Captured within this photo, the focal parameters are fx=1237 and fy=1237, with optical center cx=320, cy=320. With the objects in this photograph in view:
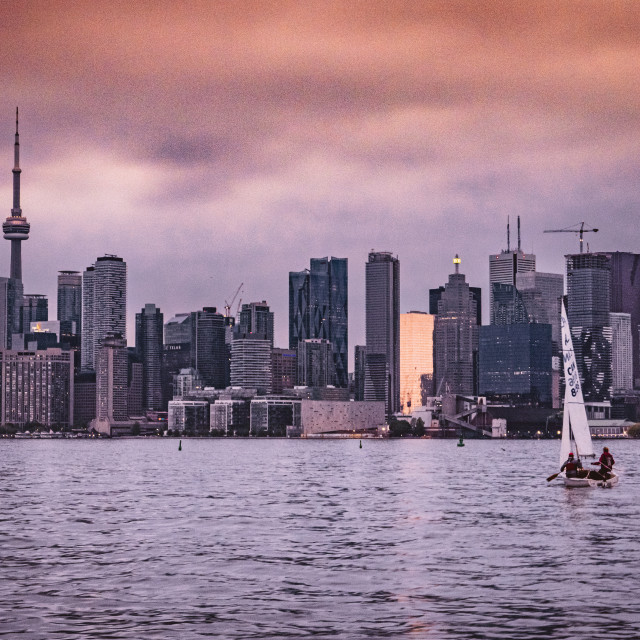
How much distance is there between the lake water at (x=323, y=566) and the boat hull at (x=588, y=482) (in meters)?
3.17

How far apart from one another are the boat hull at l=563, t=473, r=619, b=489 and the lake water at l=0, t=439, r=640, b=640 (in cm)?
317

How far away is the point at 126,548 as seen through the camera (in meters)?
64.5

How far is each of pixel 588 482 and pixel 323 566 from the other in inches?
2285

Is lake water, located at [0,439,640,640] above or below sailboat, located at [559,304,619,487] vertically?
below

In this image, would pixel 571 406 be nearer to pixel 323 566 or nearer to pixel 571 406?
pixel 571 406

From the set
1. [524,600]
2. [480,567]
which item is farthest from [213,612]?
[480,567]

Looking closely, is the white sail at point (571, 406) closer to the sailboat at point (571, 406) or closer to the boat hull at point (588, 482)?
the sailboat at point (571, 406)

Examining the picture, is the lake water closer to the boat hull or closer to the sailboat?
the boat hull

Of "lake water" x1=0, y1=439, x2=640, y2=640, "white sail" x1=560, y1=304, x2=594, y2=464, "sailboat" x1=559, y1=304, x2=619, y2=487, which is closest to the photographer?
"lake water" x1=0, y1=439, x2=640, y2=640

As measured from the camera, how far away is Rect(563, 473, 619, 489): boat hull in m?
109

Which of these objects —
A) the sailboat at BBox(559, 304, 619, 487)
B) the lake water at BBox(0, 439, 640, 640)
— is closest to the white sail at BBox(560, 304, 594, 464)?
the sailboat at BBox(559, 304, 619, 487)

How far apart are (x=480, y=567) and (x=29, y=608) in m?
21.0

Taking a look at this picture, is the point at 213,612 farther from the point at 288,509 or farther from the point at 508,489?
the point at 508,489

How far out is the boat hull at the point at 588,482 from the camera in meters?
109
